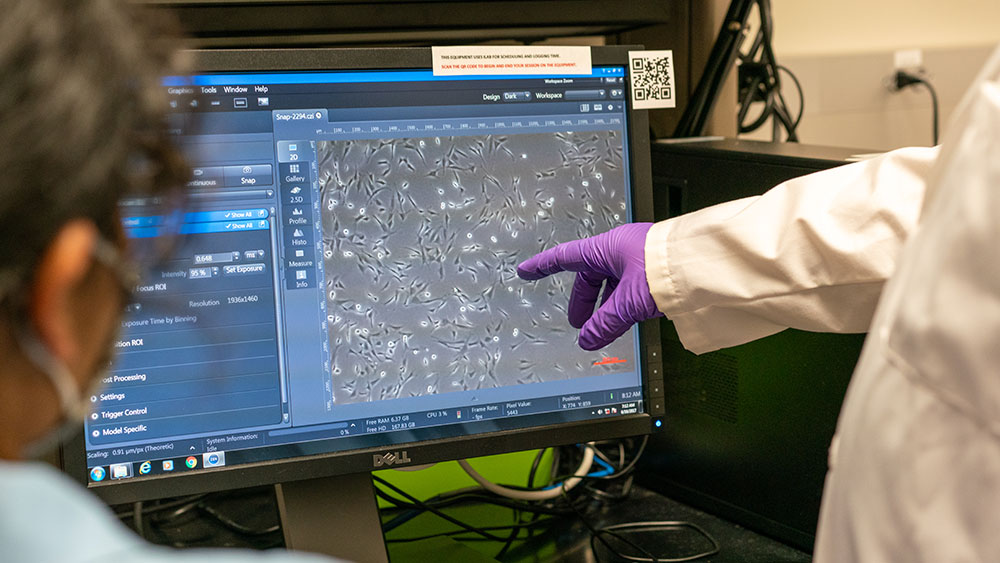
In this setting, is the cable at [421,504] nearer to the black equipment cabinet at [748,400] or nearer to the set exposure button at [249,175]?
the black equipment cabinet at [748,400]

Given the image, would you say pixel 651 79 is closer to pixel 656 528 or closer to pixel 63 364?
pixel 656 528

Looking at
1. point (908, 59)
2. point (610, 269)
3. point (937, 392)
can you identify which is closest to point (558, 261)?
point (610, 269)

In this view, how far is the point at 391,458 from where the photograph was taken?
817mm

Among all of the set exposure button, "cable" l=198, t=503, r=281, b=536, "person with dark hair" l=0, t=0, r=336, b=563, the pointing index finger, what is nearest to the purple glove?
the pointing index finger

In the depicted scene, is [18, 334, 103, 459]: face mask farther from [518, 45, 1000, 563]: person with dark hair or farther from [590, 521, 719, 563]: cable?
[590, 521, 719, 563]: cable

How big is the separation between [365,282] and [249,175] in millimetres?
135

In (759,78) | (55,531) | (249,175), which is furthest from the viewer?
(759,78)

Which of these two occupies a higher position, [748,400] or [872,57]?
Result: [872,57]

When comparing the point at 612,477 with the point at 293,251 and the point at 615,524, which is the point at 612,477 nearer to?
the point at 615,524

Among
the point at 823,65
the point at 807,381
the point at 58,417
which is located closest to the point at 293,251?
the point at 58,417

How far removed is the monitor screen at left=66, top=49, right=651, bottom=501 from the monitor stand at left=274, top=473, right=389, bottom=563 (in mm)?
42

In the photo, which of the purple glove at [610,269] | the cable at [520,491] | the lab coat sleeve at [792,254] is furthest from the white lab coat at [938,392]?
the cable at [520,491]

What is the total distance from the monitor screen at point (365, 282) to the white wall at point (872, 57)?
3.99 ft

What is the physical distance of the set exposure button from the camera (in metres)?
0.77
